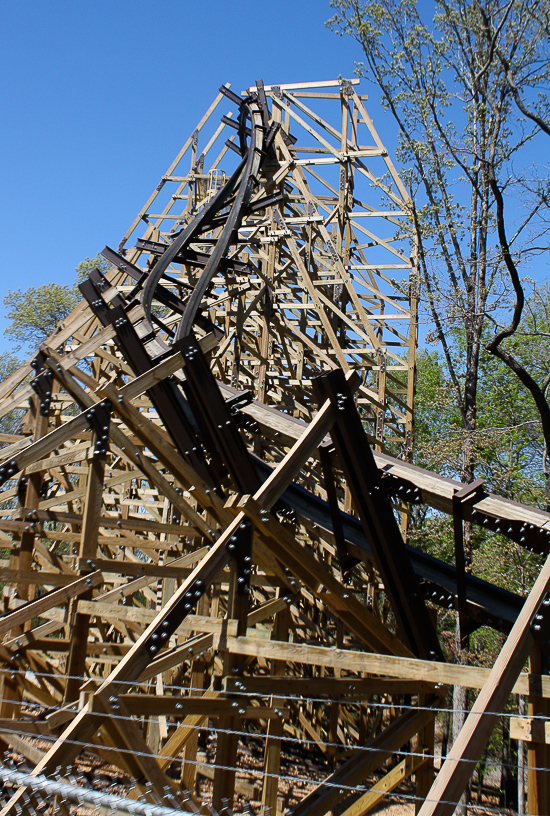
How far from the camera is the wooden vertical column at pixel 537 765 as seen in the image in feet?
11.5

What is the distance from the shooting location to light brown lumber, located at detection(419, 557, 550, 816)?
2732 millimetres

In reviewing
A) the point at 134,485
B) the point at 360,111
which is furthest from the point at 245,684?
the point at 360,111

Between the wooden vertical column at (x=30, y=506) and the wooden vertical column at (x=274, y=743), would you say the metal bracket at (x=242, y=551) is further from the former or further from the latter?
the wooden vertical column at (x=30, y=506)

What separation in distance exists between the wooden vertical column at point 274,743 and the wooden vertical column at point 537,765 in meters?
2.32

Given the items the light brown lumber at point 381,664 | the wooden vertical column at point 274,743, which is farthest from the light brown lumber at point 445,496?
the wooden vertical column at point 274,743

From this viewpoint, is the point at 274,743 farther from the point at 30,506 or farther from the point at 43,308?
the point at 43,308

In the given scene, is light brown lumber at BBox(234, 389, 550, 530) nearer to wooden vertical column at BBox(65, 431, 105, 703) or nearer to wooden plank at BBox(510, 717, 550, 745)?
wooden plank at BBox(510, 717, 550, 745)

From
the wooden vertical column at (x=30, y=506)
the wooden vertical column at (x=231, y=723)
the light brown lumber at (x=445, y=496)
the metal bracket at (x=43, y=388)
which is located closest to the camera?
the wooden vertical column at (x=231, y=723)

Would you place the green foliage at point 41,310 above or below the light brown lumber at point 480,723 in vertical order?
above

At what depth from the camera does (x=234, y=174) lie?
332 inches

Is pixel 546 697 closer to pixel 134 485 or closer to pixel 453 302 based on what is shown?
pixel 134 485

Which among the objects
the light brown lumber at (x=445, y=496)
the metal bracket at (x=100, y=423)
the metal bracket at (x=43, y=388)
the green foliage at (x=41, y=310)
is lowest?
the light brown lumber at (x=445, y=496)

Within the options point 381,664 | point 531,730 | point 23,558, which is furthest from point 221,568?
point 23,558

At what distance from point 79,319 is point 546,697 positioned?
19.2ft
